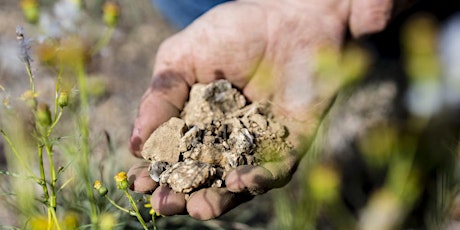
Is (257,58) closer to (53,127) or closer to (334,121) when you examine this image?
(53,127)

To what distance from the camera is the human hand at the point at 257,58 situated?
4.74 ft

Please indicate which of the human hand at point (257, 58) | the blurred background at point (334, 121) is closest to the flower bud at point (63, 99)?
the blurred background at point (334, 121)

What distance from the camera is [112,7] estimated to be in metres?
1.16

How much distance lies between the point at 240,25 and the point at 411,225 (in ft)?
2.74

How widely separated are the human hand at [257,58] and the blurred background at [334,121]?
0.31ft

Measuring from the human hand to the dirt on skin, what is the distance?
5cm

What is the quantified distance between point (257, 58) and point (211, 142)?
36cm

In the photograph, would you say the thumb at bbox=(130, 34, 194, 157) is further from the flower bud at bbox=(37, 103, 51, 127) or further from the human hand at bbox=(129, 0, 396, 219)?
the flower bud at bbox=(37, 103, 51, 127)

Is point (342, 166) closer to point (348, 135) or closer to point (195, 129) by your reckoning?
point (348, 135)

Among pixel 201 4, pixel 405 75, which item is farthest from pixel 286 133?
pixel 405 75

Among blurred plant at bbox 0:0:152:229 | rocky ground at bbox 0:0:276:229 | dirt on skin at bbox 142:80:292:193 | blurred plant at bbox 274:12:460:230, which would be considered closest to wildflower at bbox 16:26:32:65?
blurred plant at bbox 0:0:152:229

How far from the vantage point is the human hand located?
145 cm

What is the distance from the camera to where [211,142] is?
4.32 ft

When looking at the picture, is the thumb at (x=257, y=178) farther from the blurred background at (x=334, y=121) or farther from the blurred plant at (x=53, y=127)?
the blurred plant at (x=53, y=127)
